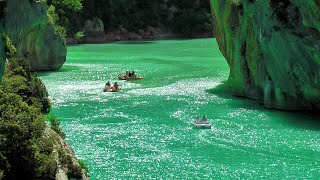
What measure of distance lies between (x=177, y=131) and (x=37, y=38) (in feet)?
106

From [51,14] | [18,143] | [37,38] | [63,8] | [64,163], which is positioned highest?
[63,8]

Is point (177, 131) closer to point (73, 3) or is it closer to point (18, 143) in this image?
point (18, 143)

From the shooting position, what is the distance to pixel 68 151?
2303 cm

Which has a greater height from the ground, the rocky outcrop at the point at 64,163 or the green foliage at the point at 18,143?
the green foliage at the point at 18,143

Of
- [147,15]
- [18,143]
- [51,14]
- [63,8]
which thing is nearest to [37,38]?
[51,14]

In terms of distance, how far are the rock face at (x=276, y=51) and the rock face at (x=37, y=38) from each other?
1923 cm

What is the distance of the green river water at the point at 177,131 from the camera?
28.7 metres

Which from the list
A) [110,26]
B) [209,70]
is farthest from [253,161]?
[110,26]

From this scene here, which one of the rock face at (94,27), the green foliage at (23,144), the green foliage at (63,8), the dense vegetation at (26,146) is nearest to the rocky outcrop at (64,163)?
the dense vegetation at (26,146)

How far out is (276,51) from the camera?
41312 millimetres

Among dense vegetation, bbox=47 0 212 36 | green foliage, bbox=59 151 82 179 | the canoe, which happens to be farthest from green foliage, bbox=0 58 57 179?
dense vegetation, bbox=47 0 212 36

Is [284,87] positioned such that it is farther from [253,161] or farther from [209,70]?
[209,70]

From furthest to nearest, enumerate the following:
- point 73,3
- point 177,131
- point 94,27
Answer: point 94,27 → point 73,3 → point 177,131

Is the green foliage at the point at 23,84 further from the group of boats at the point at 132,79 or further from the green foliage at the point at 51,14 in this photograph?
the green foliage at the point at 51,14
